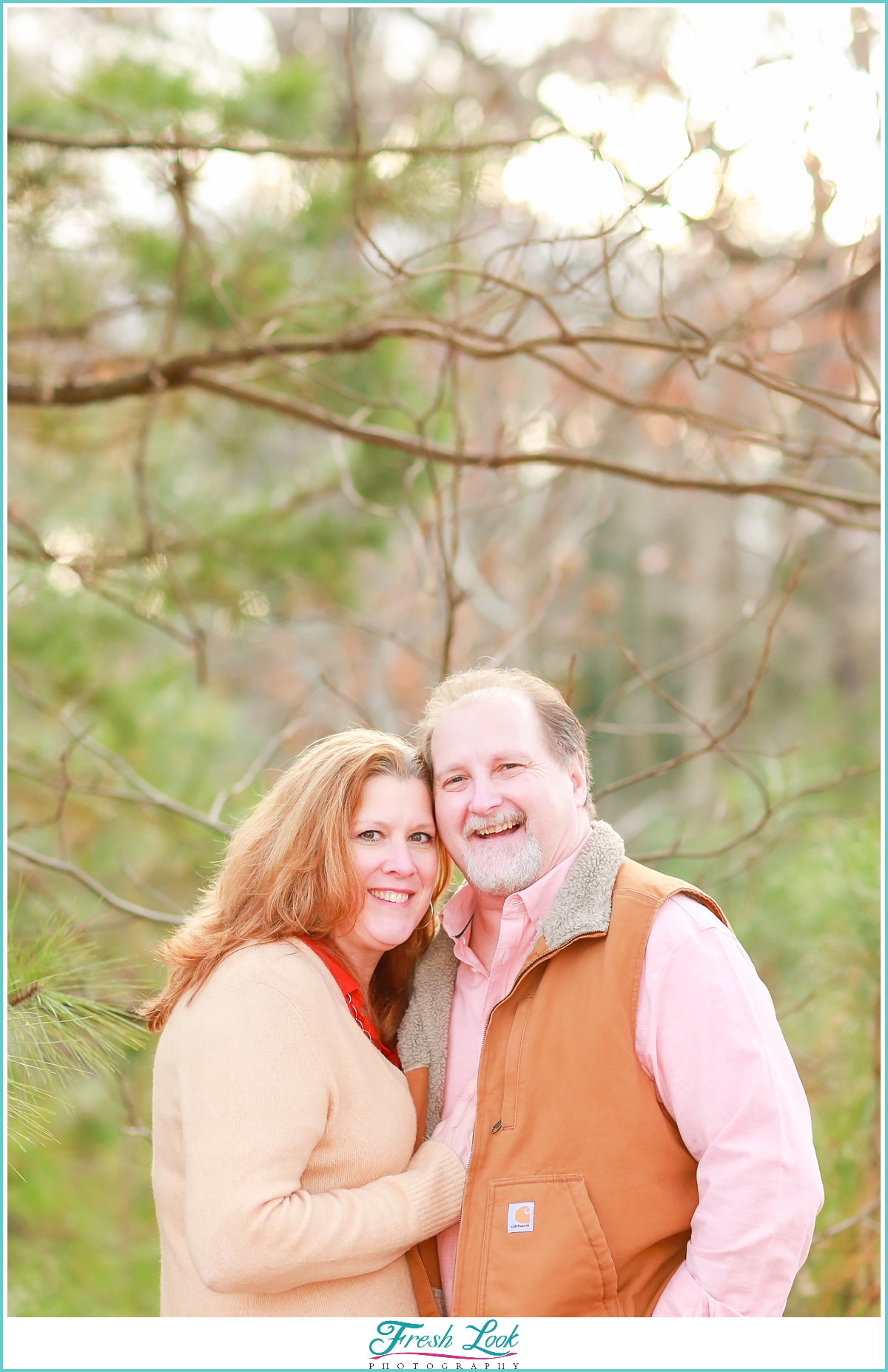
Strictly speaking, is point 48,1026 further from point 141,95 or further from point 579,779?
point 141,95

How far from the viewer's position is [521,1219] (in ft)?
4.66

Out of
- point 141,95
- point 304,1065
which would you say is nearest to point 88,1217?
point 304,1065

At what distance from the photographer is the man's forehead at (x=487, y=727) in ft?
5.45

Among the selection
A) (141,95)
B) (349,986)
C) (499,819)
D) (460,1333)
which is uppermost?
(141,95)

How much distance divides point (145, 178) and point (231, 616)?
4.28 feet

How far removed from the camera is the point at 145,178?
2.33 metres

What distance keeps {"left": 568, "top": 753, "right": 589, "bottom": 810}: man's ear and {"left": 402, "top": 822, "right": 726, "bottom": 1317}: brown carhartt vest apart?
0.71 ft

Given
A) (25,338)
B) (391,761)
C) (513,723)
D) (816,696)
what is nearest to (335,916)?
(391,761)

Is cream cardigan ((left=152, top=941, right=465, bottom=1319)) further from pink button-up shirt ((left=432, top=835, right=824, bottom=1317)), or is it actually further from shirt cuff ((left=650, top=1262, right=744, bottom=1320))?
shirt cuff ((left=650, top=1262, right=744, bottom=1320))

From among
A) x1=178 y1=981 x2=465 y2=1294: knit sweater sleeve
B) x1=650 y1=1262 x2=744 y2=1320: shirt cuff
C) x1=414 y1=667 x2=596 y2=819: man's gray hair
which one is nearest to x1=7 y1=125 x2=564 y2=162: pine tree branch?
x1=414 y1=667 x2=596 y2=819: man's gray hair

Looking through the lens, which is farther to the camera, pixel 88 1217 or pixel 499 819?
pixel 88 1217

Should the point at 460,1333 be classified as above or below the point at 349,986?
below

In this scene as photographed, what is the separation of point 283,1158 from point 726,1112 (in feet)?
1.79

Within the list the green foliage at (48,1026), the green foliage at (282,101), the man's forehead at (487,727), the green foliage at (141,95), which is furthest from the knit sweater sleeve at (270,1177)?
the green foliage at (282,101)
